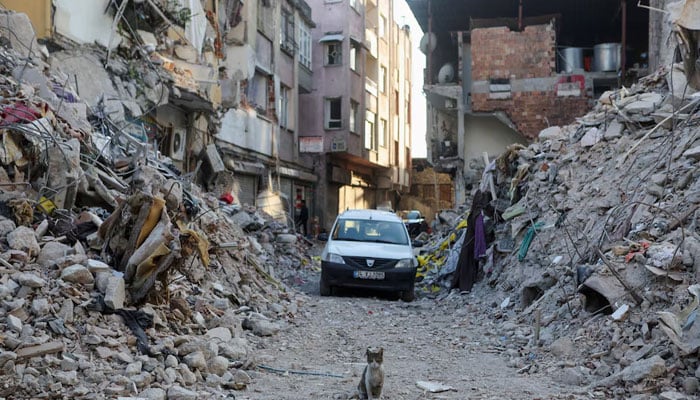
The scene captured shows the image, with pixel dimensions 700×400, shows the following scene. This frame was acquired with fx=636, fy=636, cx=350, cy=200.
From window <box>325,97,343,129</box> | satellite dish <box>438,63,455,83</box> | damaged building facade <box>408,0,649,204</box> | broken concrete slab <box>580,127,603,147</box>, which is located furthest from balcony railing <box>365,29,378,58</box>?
broken concrete slab <box>580,127,603,147</box>

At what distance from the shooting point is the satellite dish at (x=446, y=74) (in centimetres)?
2458

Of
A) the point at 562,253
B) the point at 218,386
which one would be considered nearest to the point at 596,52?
the point at 562,253

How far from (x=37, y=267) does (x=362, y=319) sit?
4940 mm

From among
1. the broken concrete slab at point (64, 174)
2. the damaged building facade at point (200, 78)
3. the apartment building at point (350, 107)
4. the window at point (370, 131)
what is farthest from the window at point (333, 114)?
the broken concrete slab at point (64, 174)

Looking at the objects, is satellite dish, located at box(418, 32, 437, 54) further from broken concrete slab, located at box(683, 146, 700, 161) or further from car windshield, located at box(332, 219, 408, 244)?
broken concrete slab, located at box(683, 146, 700, 161)

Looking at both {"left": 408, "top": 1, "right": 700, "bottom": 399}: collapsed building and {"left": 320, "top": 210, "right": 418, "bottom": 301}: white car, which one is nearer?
{"left": 408, "top": 1, "right": 700, "bottom": 399}: collapsed building

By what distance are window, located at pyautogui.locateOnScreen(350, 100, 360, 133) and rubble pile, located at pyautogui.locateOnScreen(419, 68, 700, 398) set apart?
748 inches

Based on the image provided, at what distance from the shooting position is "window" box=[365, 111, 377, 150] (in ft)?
116

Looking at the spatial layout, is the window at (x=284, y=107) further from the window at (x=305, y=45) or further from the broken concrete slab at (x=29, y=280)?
the broken concrete slab at (x=29, y=280)

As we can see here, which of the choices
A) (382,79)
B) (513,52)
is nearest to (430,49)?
(513,52)

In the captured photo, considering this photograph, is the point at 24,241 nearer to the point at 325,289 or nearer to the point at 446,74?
the point at 325,289

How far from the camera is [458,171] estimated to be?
24.3m

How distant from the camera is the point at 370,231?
1299 cm

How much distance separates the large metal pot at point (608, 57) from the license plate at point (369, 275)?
15.0 meters
